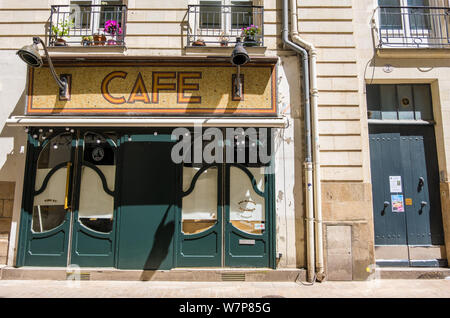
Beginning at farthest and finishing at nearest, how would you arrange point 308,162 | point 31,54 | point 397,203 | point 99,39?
point 99,39, point 397,203, point 308,162, point 31,54

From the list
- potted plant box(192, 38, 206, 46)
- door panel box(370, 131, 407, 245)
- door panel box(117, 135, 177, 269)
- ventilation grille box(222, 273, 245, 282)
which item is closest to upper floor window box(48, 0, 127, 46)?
potted plant box(192, 38, 206, 46)

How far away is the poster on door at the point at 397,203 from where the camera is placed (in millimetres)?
6246

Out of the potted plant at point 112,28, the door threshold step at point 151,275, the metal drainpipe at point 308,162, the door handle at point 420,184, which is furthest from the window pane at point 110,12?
the door handle at point 420,184

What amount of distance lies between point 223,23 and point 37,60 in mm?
3895

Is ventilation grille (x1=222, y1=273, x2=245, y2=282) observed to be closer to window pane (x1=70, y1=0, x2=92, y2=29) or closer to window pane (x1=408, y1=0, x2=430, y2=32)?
window pane (x1=70, y1=0, x2=92, y2=29)

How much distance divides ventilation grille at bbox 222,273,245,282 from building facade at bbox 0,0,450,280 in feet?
0.86

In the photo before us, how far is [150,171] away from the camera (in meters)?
5.97

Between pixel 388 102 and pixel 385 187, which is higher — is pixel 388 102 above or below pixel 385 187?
above

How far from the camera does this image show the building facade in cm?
585

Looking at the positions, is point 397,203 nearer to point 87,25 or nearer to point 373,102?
point 373,102

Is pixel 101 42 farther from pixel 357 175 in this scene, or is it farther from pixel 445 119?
pixel 445 119

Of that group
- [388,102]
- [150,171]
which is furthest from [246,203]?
[388,102]

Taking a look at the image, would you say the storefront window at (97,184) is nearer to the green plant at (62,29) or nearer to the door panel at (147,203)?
the door panel at (147,203)
